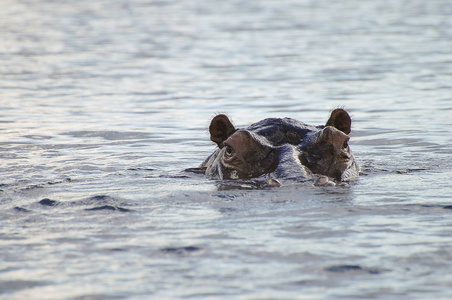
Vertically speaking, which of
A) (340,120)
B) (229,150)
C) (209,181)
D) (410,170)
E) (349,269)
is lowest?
(410,170)

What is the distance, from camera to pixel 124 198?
27.7 feet

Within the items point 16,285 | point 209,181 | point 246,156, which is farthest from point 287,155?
point 16,285

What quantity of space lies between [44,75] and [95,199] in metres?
17.4

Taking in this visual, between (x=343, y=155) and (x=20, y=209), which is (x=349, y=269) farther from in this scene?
(x=343, y=155)

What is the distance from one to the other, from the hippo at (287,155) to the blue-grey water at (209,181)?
0.84ft

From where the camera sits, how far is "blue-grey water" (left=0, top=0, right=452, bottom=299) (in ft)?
18.5

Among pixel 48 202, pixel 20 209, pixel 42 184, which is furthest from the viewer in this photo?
pixel 42 184

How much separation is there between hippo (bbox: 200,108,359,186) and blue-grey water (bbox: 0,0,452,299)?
0.26 metres

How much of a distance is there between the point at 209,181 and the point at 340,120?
5.71 ft

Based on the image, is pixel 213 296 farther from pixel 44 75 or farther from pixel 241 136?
pixel 44 75

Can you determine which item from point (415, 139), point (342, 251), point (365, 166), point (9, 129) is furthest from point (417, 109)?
point (342, 251)

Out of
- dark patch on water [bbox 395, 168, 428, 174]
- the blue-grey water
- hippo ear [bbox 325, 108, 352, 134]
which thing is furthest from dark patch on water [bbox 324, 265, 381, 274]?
dark patch on water [bbox 395, 168, 428, 174]

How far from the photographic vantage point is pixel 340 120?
32.7 ft

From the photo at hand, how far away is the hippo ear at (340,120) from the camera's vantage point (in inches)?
388
